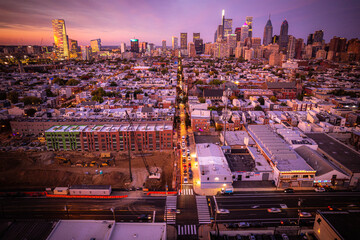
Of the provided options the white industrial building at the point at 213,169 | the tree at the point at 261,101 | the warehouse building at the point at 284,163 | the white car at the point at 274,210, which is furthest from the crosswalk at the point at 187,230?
the tree at the point at 261,101

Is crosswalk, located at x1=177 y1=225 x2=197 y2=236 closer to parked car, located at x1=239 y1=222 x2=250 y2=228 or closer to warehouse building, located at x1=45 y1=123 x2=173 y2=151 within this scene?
parked car, located at x1=239 y1=222 x2=250 y2=228

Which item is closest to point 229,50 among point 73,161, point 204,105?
point 204,105

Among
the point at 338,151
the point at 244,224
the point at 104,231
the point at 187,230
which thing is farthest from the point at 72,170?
the point at 338,151

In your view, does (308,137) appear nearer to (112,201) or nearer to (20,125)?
(112,201)

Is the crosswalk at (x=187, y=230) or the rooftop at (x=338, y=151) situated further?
the rooftop at (x=338, y=151)

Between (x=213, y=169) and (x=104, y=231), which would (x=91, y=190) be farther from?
(x=213, y=169)

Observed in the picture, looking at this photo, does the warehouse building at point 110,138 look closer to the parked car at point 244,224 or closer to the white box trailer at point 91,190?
the white box trailer at point 91,190
